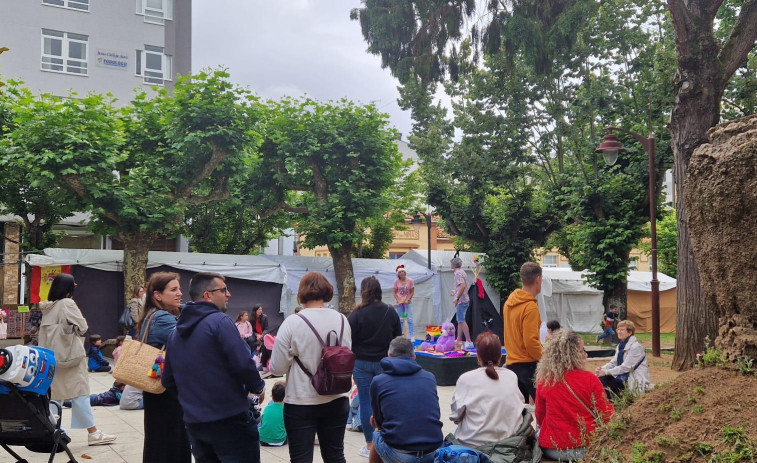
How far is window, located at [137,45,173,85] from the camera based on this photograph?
30297 mm

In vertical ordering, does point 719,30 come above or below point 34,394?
above

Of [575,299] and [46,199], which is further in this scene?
[575,299]

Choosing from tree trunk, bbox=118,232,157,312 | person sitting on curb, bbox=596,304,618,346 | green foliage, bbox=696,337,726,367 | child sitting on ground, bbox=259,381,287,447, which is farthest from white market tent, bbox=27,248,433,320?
green foliage, bbox=696,337,726,367

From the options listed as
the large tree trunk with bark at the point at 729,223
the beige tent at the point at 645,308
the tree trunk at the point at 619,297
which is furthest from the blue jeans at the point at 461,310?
the beige tent at the point at 645,308

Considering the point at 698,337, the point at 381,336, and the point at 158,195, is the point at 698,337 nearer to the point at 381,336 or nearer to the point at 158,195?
the point at 381,336

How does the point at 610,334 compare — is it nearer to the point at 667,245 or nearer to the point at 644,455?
the point at 667,245

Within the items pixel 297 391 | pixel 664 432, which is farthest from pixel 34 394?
pixel 664 432

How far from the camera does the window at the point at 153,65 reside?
30297mm

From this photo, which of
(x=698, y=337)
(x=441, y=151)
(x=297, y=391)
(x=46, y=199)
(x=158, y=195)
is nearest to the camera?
(x=297, y=391)

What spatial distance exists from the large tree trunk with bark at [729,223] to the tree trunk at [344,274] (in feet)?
55.4

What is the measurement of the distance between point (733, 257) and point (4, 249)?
26222mm

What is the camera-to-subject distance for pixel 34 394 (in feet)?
18.0

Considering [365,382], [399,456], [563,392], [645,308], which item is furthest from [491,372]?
[645,308]

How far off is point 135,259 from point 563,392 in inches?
550
